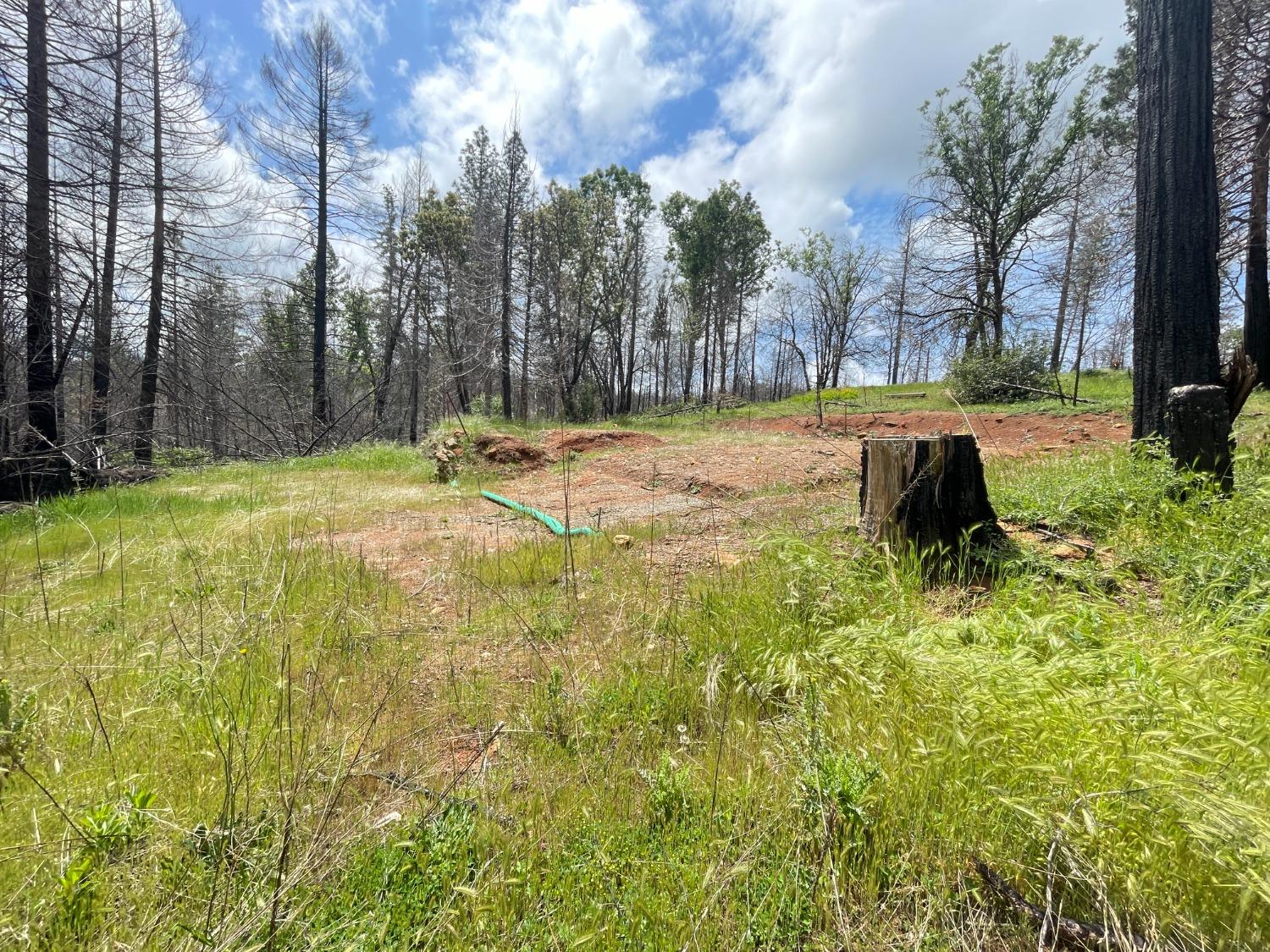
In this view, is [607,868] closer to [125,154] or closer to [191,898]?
[191,898]

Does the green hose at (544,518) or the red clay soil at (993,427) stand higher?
the red clay soil at (993,427)

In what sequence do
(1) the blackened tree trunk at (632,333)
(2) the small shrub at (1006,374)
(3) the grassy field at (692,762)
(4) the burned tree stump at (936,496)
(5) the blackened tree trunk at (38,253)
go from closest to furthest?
(3) the grassy field at (692,762)
(4) the burned tree stump at (936,496)
(5) the blackened tree trunk at (38,253)
(2) the small shrub at (1006,374)
(1) the blackened tree trunk at (632,333)

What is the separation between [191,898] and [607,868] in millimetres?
871

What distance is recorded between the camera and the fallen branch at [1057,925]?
0.84 m

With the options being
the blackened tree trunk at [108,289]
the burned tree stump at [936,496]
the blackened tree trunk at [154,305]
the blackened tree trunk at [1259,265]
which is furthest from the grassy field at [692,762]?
the blackened tree trunk at [1259,265]

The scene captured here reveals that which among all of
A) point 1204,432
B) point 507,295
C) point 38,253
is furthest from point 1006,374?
point 38,253

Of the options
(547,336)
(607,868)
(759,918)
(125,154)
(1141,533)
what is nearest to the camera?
(759,918)

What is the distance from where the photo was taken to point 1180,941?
83cm

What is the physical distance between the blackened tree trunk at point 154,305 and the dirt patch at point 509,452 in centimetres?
532

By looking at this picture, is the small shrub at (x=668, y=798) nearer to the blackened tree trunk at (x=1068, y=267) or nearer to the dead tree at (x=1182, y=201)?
the dead tree at (x=1182, y=201)

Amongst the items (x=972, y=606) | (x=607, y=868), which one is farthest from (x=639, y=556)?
(x=607, y=868)

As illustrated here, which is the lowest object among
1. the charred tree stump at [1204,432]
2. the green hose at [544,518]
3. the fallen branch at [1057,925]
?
the fallen branch at [1057,925]

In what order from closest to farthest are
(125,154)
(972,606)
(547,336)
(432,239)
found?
1. (972,606)
2. (125,154)
3. (547,336)
4. (432,239)

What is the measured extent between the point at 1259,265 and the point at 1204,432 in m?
12.3
